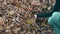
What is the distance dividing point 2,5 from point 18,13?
351 millimetres

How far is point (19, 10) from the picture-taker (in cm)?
428

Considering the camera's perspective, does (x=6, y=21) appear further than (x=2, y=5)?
No

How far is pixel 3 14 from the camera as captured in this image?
4.13m

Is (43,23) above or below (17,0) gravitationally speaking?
below

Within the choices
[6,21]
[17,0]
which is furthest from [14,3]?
[6,21]

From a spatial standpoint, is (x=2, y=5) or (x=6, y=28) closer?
(x=6, y=28)

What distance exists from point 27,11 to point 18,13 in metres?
0.21

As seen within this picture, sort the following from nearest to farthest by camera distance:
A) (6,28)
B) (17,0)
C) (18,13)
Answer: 1. (6,28)
2. (18,13)
3. (17,0)

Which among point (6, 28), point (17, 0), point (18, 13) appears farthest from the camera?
point (17, 0)

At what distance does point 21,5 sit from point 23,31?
0.66 meters

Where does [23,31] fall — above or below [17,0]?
below

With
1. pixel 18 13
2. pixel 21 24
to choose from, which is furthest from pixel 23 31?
pixel 18 13

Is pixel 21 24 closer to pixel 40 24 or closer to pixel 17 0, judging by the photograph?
pixel 40 24

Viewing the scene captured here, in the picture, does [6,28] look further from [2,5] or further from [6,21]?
[2,5]
